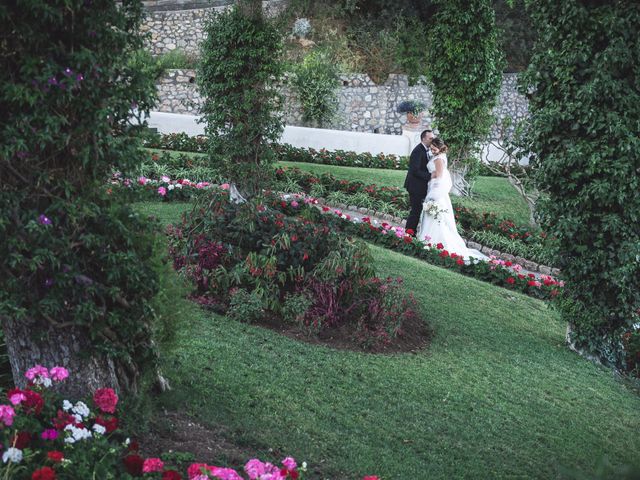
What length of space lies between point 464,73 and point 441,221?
19.4 ft

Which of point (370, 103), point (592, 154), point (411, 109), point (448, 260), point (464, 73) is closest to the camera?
point (592, 154)

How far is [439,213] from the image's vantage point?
11.7m

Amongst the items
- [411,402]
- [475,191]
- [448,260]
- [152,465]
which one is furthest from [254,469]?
[475,191]

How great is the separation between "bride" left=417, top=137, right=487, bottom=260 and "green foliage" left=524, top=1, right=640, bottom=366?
11.3 ft

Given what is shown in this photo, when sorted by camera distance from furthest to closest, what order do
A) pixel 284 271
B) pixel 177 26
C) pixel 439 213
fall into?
pixel 177 26 → pixel 439 213 → pixel 284 271

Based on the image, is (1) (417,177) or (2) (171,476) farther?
(1) (417,177)

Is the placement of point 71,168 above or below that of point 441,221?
above

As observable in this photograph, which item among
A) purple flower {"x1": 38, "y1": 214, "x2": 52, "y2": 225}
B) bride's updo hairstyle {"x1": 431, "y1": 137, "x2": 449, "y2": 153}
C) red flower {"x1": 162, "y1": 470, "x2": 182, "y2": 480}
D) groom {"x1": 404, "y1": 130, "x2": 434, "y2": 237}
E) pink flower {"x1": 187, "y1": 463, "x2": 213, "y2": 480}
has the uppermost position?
bride's updo hairstyle {"x1": 431, "y1": 137, "x2": 449, "y2": 153}

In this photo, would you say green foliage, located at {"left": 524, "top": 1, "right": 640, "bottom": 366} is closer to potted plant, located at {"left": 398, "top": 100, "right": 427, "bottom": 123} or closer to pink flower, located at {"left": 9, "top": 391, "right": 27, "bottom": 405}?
pink flower, located at {"left": 9, "top": 391, "right": 27, "bottom": 405}

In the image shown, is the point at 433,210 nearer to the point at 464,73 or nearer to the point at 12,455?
the point at 464,73

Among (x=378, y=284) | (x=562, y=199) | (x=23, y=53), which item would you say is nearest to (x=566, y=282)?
(x=562, y=199)

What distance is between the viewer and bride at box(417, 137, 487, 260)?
11578mm

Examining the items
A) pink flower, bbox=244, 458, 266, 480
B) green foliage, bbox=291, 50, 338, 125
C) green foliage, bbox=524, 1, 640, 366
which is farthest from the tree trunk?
green foliage, bbox=291, 50, 338, 125

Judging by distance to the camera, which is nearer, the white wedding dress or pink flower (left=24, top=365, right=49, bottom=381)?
pink flower (left=24, top=365, right=49, bottom=381)
